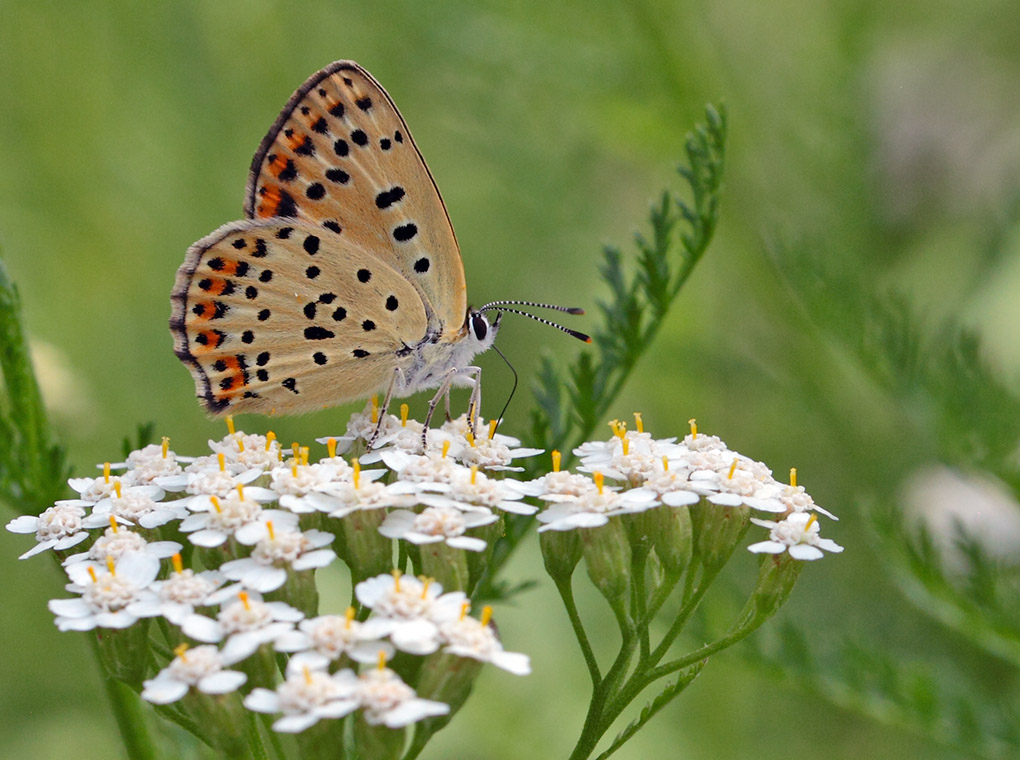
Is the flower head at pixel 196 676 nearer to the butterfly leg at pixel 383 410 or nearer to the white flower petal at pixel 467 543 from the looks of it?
the white flower petal at pixel 467 543

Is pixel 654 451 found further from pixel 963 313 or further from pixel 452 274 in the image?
pixel 963 313

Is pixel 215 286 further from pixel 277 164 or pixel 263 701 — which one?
pixel 263 701

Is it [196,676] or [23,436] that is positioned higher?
[23,436]

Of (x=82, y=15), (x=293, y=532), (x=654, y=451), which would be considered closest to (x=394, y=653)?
(x=293, y=532)

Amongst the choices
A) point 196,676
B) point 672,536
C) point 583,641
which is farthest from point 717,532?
point 196,676

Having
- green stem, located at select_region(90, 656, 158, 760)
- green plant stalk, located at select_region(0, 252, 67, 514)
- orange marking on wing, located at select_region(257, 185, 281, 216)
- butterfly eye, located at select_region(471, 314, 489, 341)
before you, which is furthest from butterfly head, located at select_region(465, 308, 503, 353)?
green stem, located at select_region(90, 656, 158, 760)
